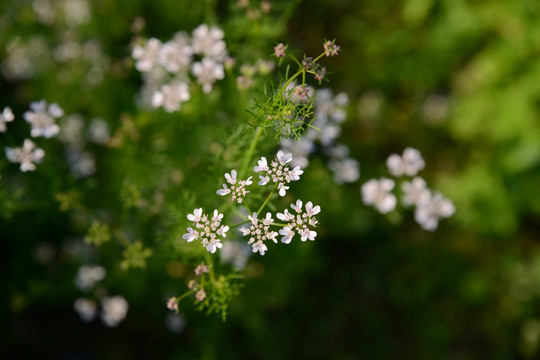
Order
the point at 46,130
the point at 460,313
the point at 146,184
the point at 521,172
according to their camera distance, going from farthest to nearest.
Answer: the point at 460,313
the point at 521,172
the point at 146,184
the point at 46,130

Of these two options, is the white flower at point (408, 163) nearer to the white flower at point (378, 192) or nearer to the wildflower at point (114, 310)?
the white flower at point (378, 192)

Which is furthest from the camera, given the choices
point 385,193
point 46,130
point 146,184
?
point 146,184

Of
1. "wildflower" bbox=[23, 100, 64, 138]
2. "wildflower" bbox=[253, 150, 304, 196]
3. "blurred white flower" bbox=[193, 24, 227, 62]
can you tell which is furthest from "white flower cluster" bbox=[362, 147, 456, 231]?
"wildflower" bbox=[23, 100, 64, 138]

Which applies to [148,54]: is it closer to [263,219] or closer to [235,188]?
[235,188]

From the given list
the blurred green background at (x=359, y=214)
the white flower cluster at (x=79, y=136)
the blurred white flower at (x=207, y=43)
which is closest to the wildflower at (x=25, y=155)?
the blurred green background at (x=359, y=214)

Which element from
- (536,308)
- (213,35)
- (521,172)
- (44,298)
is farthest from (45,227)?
(536,308)

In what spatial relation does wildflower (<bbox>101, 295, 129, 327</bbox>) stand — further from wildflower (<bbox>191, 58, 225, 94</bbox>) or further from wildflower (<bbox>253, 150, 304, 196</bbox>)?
wildflower (<bbox>253, 150, 304, 196</bbox>)

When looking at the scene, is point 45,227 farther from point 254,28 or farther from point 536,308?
point 536,308
